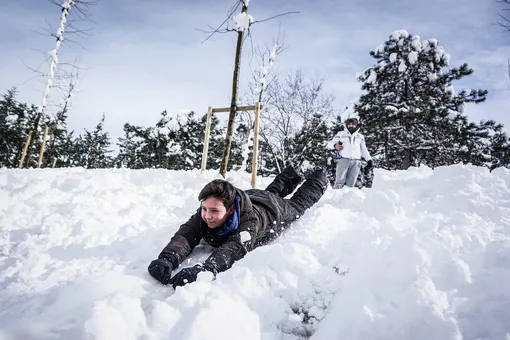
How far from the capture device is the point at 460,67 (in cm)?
1448

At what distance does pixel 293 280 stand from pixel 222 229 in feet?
2.79

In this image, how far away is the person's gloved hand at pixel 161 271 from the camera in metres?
1.98

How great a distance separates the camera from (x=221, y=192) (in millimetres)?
2469

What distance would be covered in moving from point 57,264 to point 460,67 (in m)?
18.2

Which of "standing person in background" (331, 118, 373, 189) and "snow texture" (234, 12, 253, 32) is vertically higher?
"snow texture" (234, 12, 253, 32)


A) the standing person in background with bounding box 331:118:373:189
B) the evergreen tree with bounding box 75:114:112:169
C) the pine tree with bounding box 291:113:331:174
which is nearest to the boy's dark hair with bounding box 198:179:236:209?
the standing person in background with bounding box 331:118:373:189

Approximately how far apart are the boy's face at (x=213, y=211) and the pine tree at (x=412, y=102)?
14048 mm

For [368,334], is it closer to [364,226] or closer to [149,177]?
[364,226]

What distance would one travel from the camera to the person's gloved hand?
1979 mm

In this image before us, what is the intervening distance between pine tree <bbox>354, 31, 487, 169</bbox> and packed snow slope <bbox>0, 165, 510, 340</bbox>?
1234 cm

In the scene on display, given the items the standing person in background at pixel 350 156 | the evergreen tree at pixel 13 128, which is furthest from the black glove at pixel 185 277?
the evergreen tree at pixel 13 128

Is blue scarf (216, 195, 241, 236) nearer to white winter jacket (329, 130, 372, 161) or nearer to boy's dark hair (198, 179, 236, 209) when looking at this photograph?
boy's dark hair (198, 179, 236, 209)

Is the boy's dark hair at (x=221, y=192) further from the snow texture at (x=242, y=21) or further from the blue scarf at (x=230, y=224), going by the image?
the snow texture at (x=242, y=21)

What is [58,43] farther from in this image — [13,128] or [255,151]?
[13,128]
